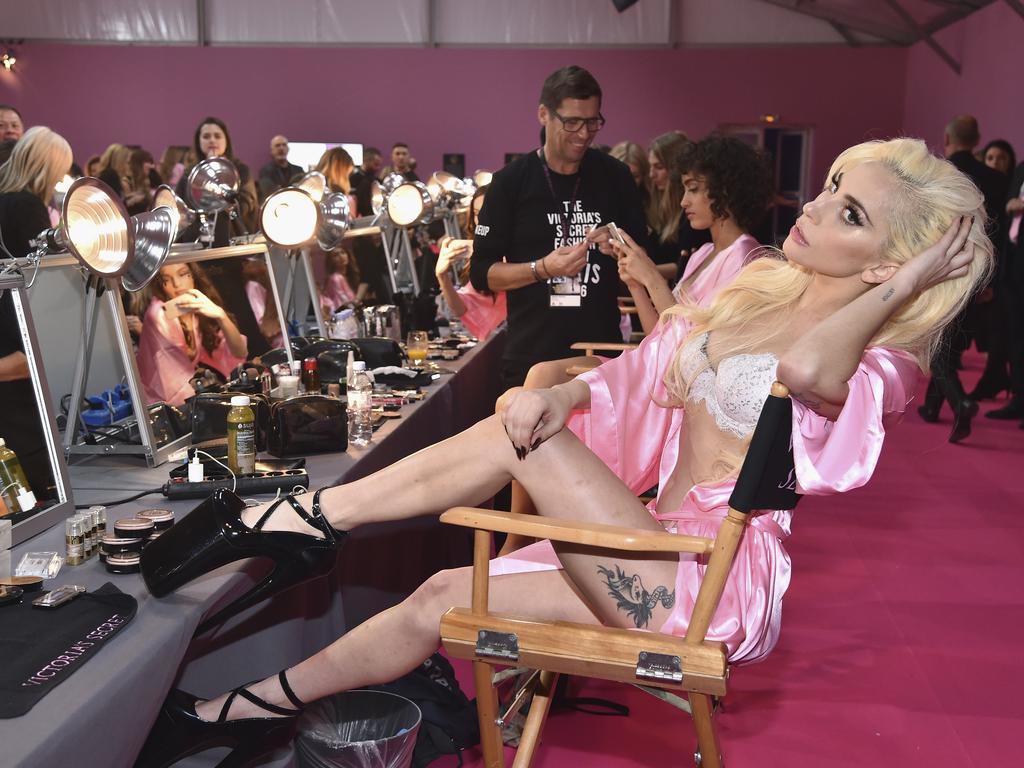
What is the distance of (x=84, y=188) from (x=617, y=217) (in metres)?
1.68

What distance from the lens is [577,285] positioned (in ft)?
10.4

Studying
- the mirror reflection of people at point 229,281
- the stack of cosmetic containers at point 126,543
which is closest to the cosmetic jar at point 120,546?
the stack of cosmetic containers at point 126,543

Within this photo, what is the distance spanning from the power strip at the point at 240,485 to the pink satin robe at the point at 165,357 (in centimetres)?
43

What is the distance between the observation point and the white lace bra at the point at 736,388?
72.7 inches

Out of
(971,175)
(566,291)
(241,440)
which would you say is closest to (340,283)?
(566,291)

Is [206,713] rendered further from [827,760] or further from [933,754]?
[933,754]

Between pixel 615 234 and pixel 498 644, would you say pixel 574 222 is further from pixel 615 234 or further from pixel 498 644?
pixel 498 644

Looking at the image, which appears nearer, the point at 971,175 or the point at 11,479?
the point at 11,479

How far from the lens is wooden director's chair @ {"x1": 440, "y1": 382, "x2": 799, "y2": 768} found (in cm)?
148

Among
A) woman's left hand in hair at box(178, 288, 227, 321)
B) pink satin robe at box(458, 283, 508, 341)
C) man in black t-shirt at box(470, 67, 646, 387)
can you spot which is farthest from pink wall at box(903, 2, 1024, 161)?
woman's left hand in hair at box(178, 288, 227, 321)

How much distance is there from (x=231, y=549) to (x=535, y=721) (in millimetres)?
603

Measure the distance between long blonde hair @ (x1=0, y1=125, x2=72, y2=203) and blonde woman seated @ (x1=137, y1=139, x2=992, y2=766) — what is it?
2679 mm

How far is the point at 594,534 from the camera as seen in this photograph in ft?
4.85

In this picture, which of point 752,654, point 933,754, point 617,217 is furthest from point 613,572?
point 617,217
